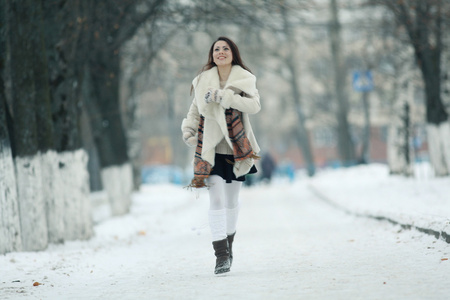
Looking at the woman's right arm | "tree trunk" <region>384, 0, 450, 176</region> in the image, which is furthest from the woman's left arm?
"tree trunk" <region>384, 0, 450, 176</region>

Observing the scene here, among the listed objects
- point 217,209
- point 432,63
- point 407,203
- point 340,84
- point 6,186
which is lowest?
point 407,203

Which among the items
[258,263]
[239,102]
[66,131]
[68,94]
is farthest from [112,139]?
[239,102]

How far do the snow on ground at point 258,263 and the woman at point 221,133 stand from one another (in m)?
0.24

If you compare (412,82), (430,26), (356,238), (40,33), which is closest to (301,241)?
(356,238)

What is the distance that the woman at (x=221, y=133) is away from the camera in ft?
22.3

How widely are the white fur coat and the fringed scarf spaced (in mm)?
64

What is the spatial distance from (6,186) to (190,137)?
3227mm

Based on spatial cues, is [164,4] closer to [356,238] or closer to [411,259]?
[356,238]

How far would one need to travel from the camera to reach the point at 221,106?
22.4 feet

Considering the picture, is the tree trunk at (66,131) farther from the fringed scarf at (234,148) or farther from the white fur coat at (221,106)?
the fringed scarf at (234,148)

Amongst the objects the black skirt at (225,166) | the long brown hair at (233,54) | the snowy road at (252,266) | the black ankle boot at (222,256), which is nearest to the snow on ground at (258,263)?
the snowy road at (252,266)

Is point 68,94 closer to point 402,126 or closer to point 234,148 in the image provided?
point 234,148

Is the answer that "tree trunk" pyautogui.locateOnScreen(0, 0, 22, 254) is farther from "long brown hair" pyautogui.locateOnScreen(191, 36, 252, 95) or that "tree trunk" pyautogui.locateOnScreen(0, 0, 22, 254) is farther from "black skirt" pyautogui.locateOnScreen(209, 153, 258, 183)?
"black skirt" pyautogui.locateOnScreen(209, 153, 258, 183)

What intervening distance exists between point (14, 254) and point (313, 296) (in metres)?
4.82
